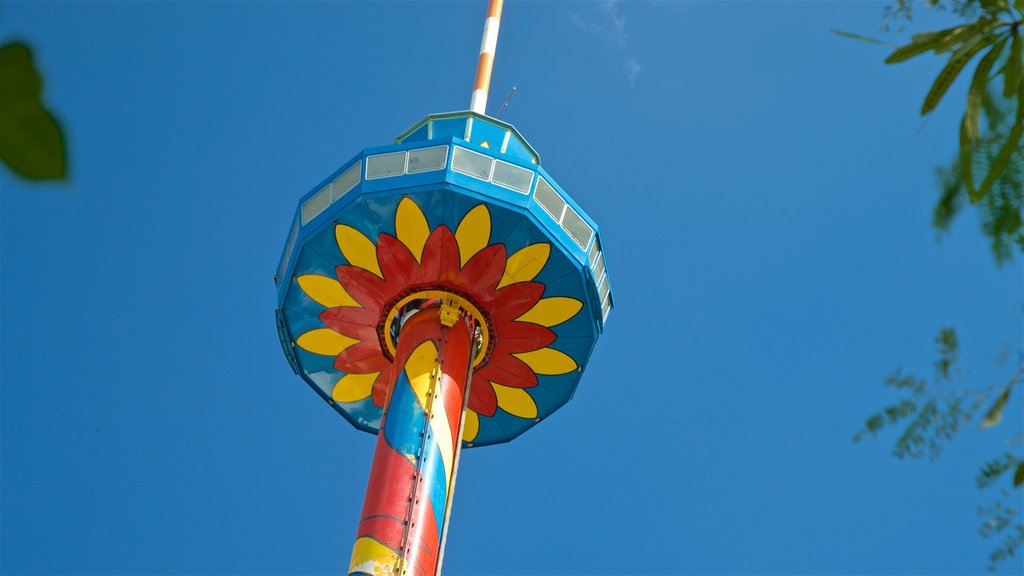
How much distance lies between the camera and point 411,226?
1311cm

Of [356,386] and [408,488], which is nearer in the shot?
[408,488]

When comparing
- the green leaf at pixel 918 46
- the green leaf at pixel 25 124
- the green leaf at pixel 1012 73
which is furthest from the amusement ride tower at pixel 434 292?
the green leaf at pixel 25 124

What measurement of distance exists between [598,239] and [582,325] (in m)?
1.21

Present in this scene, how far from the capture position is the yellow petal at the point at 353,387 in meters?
15.0

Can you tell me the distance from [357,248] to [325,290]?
0.88m

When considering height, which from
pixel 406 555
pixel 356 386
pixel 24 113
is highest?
pixel 356 386

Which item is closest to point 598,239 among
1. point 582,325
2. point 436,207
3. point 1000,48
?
point 582,325

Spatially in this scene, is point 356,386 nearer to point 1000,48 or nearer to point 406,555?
point 406,555

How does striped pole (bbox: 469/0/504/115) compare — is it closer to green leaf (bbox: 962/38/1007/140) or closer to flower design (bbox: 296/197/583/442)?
flower design (bbox: 296/197/583/442)

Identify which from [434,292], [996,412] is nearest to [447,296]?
[434,292]

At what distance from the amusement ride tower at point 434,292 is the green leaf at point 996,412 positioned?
1031cm

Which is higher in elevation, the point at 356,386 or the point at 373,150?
the point at 373,150

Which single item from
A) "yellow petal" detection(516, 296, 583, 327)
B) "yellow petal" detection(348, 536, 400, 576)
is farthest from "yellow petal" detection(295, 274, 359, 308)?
"yellow petal" detection(348, 536, 400, 576)

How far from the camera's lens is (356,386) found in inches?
595
